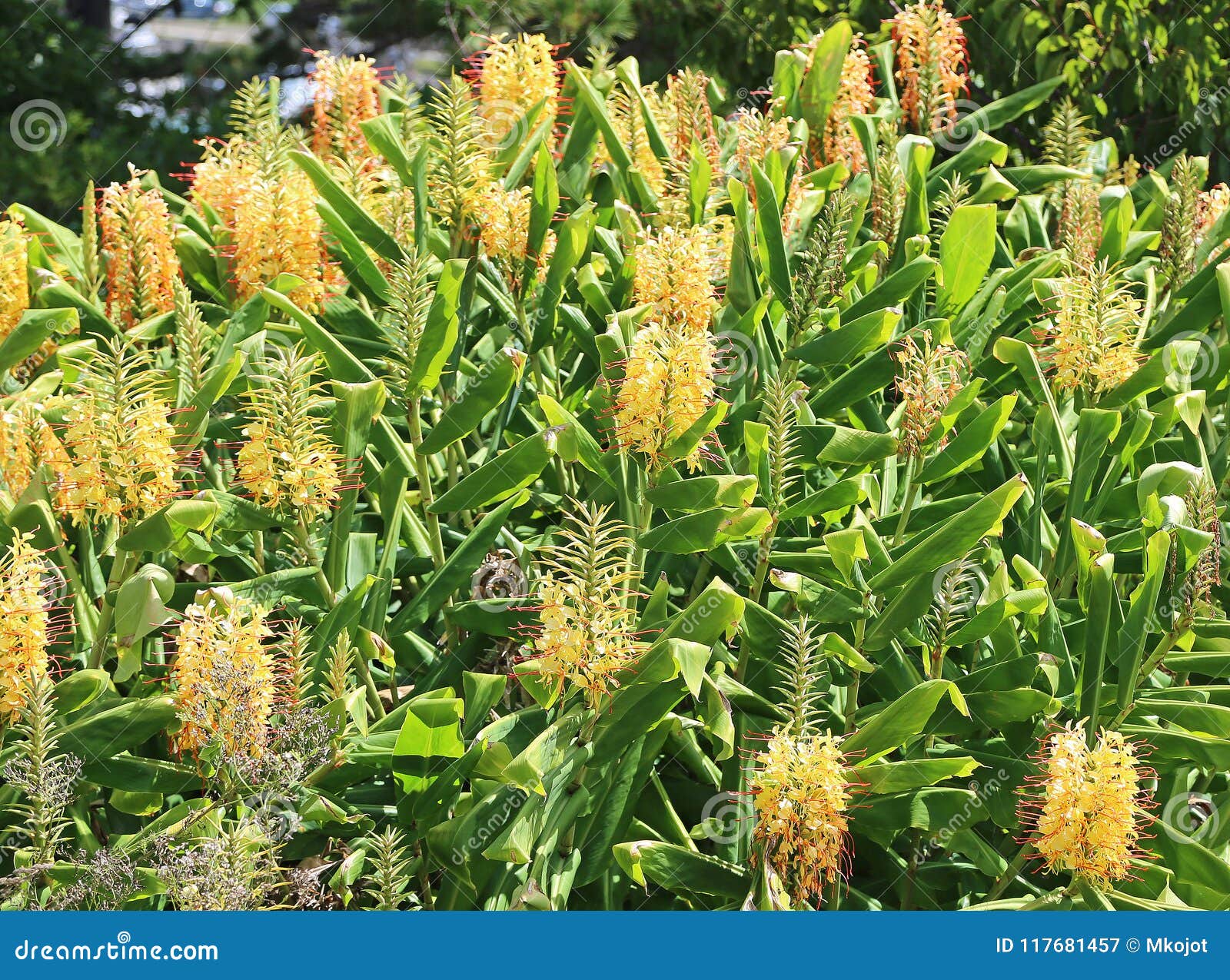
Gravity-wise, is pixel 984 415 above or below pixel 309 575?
above

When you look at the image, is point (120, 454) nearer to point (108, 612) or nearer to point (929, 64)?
point (108, 612)

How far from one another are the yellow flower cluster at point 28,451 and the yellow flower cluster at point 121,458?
107 mm

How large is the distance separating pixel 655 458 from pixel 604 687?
47cm

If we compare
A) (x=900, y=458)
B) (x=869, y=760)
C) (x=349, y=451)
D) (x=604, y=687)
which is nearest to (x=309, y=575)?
(x=349, y=451)

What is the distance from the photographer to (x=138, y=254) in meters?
3.21

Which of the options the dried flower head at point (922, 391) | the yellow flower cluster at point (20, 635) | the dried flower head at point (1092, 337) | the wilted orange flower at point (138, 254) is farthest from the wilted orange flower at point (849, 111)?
the yellow flower cluster at point (20, 635)

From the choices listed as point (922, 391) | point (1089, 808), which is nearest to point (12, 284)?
point (922, 391)

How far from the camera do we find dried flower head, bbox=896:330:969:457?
247 cm

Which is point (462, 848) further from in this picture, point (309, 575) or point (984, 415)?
point (984, 415)

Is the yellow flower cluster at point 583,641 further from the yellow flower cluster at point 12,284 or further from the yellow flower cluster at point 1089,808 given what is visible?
the yellow flower cluster at point 12,284

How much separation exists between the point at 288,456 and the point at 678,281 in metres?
0.85

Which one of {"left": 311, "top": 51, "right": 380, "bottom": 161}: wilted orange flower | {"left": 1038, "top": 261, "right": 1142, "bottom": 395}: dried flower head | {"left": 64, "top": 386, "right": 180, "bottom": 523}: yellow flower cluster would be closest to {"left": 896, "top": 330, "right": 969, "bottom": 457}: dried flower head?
{"left": 1038, "top": 261, "right": 1142, "bottom": 395}: dried flower head

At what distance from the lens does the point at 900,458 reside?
9.57 feet

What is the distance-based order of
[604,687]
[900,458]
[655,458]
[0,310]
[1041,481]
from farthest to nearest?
[0,310] < [900,458] < [1041,481] < [655,458] < [604,687]
